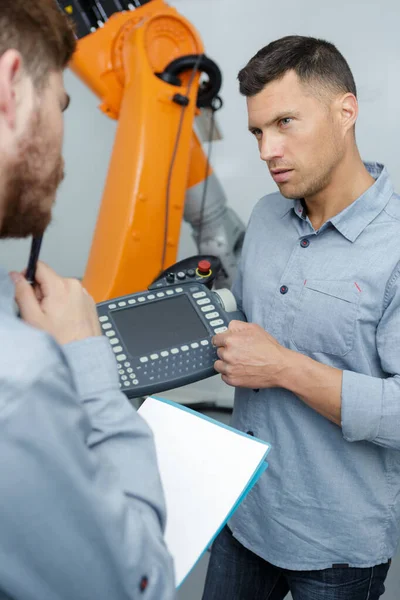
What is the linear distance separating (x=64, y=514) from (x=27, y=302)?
0.27 metres

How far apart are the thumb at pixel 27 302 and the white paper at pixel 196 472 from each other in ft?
0.96

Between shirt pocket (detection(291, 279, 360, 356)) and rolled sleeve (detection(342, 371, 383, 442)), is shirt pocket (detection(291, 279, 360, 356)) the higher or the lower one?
the higher one

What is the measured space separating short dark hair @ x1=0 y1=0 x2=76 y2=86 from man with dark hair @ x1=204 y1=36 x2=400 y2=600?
19.3 inches

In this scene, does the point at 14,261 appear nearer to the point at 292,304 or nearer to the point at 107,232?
the point at 107,232

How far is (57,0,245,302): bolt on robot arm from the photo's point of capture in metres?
1.42

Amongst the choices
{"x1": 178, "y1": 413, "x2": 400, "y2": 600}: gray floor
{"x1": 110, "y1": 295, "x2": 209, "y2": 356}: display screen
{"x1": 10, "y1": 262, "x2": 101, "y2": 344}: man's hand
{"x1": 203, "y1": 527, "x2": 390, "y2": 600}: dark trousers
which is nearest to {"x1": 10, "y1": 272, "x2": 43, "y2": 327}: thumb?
{"x1": 10, "y1": 262, "x2": 101, "y2": 344}: man's hand

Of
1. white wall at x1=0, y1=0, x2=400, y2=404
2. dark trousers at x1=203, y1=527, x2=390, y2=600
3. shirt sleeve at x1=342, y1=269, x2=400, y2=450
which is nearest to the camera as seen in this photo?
shirt sleeve at x1=342, y1=269, x2=400, y2=450

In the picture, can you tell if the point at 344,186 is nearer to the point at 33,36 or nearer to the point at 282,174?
the point at 282,174

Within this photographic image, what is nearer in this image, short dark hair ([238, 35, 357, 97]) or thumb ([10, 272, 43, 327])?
A: thumb ([10, 272, 43, 327])

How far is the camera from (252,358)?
92cm

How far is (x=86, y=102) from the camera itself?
2.47m

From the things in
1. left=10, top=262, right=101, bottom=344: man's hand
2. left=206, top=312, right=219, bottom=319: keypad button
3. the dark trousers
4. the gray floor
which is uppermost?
left=10, top=262, right=101, bottom=344: man's hand

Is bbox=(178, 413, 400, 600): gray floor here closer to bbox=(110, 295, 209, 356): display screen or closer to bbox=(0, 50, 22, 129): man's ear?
bbox=(110, 295, 209, 356): display screen

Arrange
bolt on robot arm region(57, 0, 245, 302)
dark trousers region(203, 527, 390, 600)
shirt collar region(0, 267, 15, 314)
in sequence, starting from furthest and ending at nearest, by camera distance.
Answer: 1. bolt on robot arm region(57, 0, 245, 302)
2. dark trousers region(203, 527, 390, 600)
3. shirt collar region(0, 267, 15, 314)
